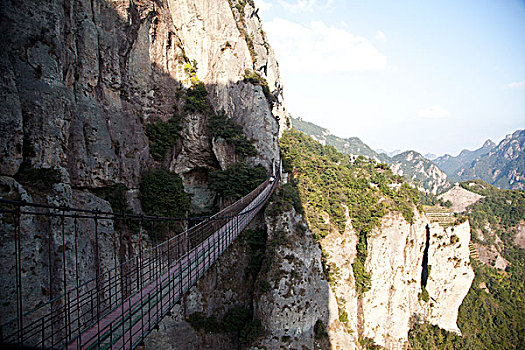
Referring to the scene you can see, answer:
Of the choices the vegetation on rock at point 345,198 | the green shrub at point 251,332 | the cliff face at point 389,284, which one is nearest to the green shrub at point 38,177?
the green shrub at point 251,332

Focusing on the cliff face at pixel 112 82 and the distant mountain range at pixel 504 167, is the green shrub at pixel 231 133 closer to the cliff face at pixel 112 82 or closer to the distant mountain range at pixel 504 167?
the cliff face at pixel 112 82

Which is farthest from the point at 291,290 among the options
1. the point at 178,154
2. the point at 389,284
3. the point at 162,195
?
the point at 389,284

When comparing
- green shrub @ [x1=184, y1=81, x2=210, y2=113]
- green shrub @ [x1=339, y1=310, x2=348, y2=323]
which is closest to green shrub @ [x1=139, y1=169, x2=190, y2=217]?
green shrub @ [x1=184, y1=81, x2=210, y2=113]

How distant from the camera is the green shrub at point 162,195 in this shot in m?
14.7

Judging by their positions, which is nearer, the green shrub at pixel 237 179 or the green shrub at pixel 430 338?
the green shrub at pixel 237 179

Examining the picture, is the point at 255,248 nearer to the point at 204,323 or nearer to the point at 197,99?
the point at 204,323

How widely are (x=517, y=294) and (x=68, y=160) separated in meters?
54.2

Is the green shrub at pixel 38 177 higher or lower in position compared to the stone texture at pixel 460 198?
higher

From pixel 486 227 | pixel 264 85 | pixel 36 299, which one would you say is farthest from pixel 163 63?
pixel 486 227

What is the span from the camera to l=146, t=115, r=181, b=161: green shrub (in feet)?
54.3

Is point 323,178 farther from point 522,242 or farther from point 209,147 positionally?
point 522,242

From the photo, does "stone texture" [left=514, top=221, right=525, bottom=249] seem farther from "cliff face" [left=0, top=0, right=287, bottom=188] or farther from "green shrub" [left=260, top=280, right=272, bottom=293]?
"green shrub" [left=260, top=280, right=272, bottom=293]

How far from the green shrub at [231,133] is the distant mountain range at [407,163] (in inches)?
3812

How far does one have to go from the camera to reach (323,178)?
2602cm
